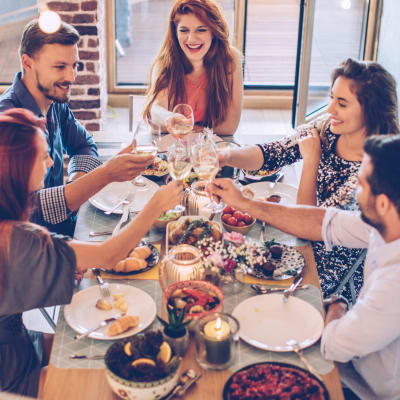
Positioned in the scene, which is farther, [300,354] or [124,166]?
[124,166]

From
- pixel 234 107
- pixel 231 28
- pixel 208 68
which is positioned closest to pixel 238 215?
pixel 234 107

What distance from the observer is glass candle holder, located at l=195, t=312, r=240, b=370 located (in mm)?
1223

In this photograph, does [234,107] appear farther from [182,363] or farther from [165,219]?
[182,363]

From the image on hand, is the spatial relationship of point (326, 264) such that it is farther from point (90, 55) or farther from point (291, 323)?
point (90, 55)

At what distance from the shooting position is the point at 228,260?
1.53 metres

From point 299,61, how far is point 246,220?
2.00 metres

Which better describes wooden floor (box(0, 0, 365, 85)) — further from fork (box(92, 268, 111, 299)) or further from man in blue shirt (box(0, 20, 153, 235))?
fork (box(92, 268, 111, 299))

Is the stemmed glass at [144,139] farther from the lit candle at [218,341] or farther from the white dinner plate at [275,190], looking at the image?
the lit candle at [218,341]

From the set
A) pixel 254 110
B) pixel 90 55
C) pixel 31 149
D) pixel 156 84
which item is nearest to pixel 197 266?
pixel 31 149

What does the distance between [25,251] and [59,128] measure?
1285 millimetres

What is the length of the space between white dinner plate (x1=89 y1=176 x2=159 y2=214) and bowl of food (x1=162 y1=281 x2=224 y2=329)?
0.63 metres

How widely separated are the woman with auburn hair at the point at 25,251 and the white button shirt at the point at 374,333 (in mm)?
639

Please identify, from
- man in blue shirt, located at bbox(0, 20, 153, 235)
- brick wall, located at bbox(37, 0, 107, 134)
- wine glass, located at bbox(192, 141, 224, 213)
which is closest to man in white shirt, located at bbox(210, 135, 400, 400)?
wine glass, located at bbox(192, 141, 224, 213)

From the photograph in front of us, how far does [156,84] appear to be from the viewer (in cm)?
283
